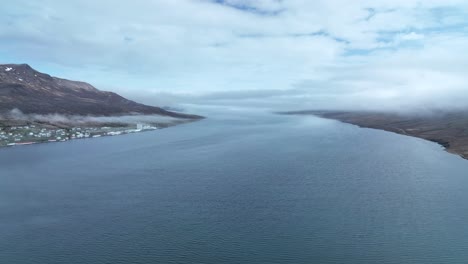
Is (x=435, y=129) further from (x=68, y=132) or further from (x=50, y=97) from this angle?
(x=50, y=97)

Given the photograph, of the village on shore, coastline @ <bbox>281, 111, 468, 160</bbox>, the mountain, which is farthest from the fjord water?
the mountain

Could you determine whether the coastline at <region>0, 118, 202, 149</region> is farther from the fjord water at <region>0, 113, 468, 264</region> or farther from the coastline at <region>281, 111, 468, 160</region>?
the coastline at <region>281, 111, 468, 160</region>

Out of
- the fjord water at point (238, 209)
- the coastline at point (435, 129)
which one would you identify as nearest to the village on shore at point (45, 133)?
the fjord water at point (238, 209)

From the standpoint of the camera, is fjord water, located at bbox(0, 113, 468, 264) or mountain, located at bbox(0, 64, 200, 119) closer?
fjord water, located at bbox(0, 113, 468, 264)

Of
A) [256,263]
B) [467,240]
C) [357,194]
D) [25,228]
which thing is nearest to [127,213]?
[25,228]

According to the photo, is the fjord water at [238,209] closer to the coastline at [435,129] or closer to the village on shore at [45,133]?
the coastline at [435,129]

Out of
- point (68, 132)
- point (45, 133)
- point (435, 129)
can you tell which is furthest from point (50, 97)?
point (435, 129)
